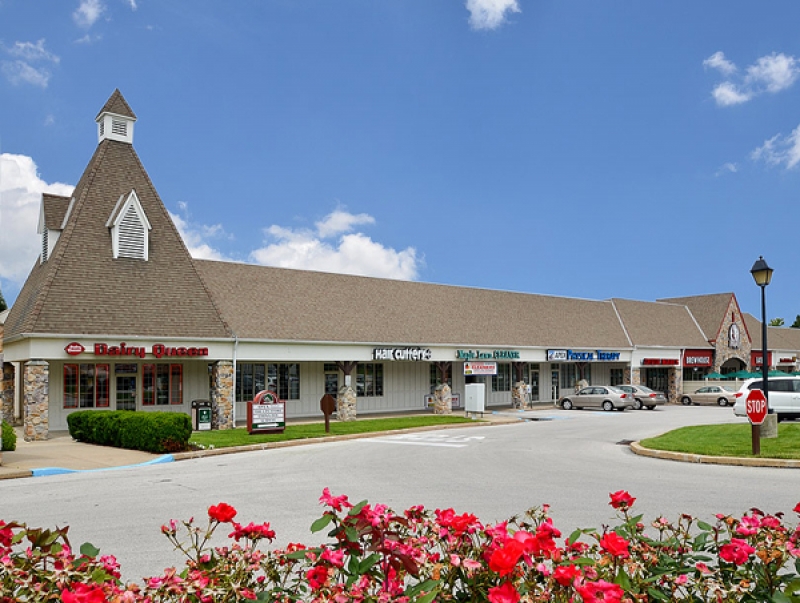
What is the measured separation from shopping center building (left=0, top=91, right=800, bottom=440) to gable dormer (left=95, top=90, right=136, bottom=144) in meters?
0.06

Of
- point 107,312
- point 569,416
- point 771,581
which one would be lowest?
point 569,416

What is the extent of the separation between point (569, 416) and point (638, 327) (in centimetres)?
1807

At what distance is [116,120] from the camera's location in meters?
29.8

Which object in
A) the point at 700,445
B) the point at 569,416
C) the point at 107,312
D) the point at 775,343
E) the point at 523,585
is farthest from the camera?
the point at 775,343

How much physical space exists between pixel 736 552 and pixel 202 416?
963 inches

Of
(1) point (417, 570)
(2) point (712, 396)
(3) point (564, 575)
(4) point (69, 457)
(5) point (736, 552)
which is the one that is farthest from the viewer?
(2) point (712, 396)

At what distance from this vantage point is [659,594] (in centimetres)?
345

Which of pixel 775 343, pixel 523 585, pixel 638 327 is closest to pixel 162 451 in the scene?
pixel 523 585

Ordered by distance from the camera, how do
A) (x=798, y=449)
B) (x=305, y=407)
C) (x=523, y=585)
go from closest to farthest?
(x=523, y=585)
(x=798, y=449)
(x=305, y=407)

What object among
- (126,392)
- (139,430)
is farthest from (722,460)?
(126,392)

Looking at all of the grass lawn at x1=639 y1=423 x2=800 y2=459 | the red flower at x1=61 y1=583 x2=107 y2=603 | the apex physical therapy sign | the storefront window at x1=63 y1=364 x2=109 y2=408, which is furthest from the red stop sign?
the apex physical therapy sign

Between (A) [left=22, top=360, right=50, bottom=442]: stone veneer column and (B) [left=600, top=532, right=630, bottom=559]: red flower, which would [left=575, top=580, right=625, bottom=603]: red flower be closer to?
(B) [left=600, top=532, right=630, bottom=559]: red flower

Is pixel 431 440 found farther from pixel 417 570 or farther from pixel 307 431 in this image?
pixel 417 570

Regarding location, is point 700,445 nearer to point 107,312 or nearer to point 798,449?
point 798,449
